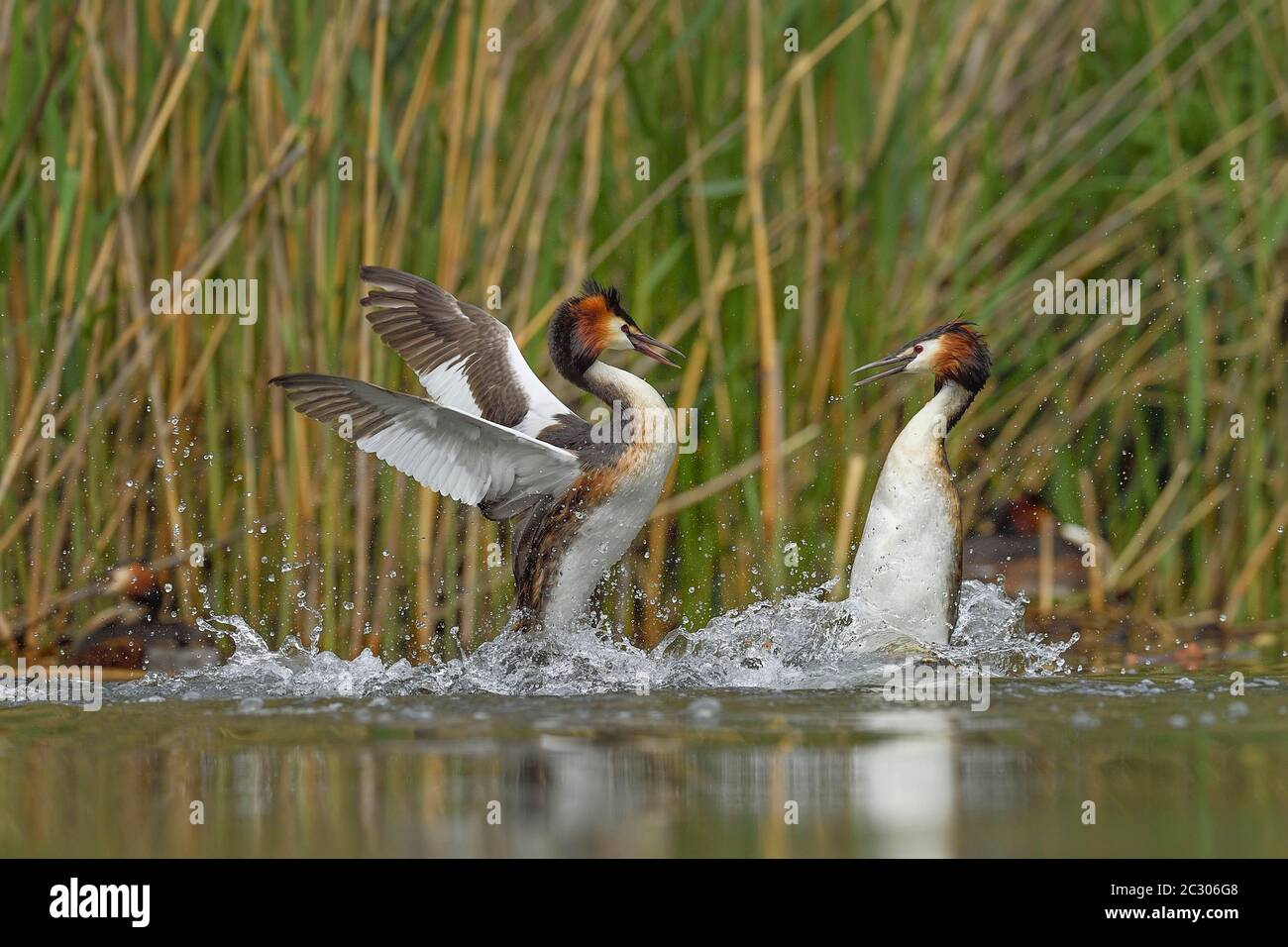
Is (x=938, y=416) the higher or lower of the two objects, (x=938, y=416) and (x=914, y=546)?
the higher

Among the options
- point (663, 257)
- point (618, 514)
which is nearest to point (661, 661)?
point (618, 514)

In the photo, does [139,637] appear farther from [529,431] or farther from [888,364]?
[888,364]

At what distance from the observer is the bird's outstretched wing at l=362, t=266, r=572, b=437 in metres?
7.23

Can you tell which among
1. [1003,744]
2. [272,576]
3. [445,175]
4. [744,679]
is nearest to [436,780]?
[1003,744]

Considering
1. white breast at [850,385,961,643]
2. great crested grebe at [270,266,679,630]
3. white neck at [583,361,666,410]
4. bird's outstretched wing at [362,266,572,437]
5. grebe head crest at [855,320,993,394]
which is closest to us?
great crested grebe at [270,266,679,630]

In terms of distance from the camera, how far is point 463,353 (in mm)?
7266

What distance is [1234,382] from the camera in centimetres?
784

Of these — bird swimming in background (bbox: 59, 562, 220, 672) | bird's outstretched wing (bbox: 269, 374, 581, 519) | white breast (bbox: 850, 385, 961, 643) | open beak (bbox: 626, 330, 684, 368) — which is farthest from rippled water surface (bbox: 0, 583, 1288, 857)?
open beak (bbox: 626, 330, 684, 368)

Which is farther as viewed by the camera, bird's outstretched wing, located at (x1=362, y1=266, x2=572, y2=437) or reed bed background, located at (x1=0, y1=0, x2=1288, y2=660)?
bird's outstretched wing, located at (x1=362, y1=266, x2=572, y2=437)

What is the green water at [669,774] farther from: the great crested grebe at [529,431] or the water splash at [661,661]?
the great crested grebe at [529,431]

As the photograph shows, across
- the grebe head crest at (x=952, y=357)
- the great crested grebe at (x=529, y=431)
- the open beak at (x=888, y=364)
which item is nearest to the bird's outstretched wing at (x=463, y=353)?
the great crested grebe at (x=529, y=431)

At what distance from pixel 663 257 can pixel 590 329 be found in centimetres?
70

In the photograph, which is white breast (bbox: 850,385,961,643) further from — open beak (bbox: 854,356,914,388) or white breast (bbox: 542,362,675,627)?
white breast (bbox: 542,362,675,627)

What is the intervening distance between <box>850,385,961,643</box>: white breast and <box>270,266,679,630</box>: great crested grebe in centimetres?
77
